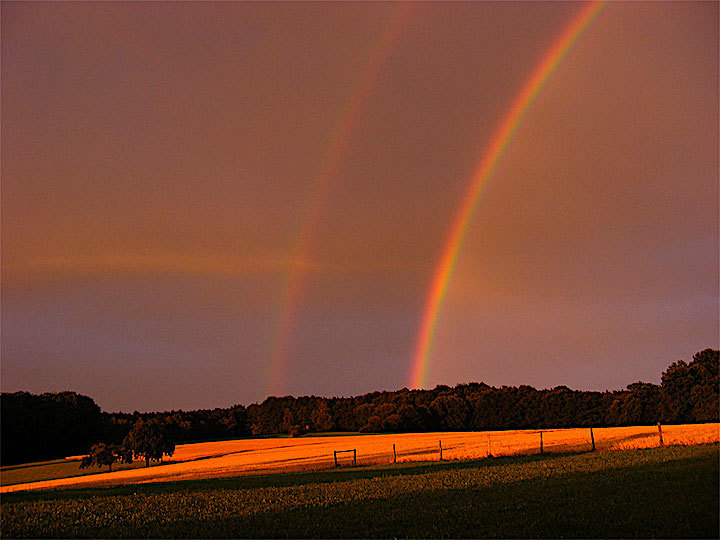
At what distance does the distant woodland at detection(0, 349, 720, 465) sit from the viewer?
91.4 meters

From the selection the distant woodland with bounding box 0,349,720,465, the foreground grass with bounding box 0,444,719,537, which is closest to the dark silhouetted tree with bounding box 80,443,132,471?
the distant woodland with bounding box 0,349,720,465

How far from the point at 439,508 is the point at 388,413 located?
102313 mm

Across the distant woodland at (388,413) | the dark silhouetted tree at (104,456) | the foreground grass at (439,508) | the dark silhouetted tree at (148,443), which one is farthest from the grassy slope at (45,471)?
the foreground grass at (439,508)

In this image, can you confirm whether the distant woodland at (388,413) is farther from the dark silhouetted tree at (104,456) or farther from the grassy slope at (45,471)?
the dark silhouetted tree at (104,456)

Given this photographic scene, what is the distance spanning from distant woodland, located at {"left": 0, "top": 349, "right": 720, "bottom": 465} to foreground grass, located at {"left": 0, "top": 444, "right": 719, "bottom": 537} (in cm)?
6392

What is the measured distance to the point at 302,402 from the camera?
14912 centimetres

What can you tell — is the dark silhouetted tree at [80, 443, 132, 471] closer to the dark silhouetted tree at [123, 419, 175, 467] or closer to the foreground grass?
the dark silhouetted tree at [123, 419, 175, 467]

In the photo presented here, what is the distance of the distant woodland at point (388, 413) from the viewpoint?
91438 mm

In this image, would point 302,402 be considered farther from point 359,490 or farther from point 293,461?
point 359,490

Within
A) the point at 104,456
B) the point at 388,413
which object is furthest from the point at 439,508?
the point at 388,413

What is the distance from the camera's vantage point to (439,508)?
19.9 meters

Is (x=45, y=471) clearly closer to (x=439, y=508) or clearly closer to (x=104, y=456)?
(x=104, y=456)

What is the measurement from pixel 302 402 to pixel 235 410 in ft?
46.8

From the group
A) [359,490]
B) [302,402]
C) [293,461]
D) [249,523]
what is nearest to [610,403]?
[302,402]
